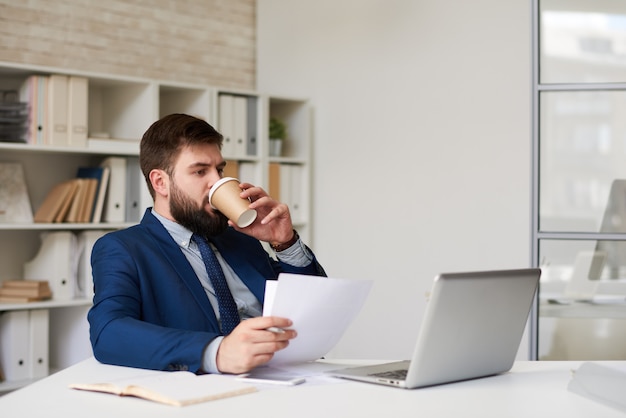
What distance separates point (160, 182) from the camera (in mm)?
2383

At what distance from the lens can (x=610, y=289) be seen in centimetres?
364

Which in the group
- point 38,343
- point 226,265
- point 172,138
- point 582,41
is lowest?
point 38,343

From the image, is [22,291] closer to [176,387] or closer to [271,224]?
[271,224]

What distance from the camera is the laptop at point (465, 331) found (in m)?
1.58

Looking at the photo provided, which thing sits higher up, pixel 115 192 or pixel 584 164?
pixel 584 164

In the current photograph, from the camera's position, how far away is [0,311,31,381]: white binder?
12.6ft

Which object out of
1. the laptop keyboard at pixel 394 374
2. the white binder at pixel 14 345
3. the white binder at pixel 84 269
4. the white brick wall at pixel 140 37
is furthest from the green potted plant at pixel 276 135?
the laptop keyboard at pixel 394 374

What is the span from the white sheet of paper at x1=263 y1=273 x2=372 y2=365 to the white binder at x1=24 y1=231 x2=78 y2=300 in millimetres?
2386

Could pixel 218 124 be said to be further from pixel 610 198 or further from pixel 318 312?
pixel 318 312

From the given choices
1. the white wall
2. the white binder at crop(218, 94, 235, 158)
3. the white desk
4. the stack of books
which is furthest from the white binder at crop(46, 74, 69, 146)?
the white desk

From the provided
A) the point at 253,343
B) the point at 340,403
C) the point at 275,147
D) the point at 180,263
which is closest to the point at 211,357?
the point at 253,343

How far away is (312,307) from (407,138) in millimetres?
3105

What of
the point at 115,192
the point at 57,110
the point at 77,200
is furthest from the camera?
the point at 115,192

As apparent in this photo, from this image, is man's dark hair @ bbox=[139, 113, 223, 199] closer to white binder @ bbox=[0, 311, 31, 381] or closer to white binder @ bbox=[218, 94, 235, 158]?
white binder @ bbox=[0, 311, 31, 381]
